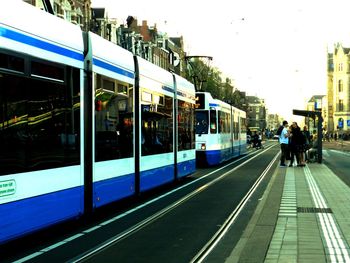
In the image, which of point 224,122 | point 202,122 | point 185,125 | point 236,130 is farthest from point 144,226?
point 236,130

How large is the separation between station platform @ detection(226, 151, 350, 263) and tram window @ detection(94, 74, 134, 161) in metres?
2.68

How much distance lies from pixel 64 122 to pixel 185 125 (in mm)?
8992

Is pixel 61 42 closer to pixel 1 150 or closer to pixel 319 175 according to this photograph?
pixel 1 150

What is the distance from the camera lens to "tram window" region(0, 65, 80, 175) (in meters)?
6.46

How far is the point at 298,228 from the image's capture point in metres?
8.74

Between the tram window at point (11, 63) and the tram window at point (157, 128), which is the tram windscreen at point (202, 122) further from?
the tram window at point (11, 63)

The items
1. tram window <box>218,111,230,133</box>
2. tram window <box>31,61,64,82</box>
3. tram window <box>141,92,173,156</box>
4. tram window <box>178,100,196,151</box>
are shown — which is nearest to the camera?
tram window <box>31,61,64,82</box>

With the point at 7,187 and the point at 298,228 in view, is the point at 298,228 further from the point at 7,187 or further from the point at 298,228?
the point at 7,187

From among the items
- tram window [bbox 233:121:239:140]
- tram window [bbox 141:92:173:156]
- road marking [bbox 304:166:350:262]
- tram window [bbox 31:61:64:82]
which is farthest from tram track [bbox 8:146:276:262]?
tram window [bbox 233:121:239:140]

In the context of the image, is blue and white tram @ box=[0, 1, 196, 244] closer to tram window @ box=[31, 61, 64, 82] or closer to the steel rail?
tram window @ box=[31, 61, 64, 82]

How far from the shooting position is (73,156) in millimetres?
8188

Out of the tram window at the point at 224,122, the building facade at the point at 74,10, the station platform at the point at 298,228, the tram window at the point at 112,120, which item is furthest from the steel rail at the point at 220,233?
the building facade at the point at 74,10

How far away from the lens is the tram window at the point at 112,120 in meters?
9.20

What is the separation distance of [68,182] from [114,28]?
179ft
